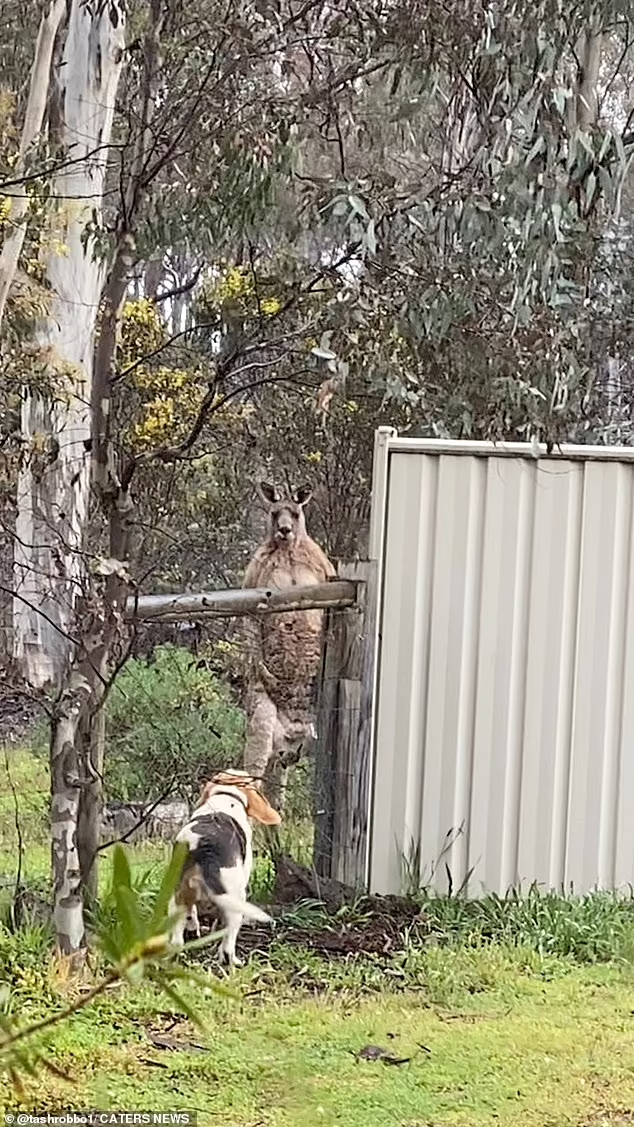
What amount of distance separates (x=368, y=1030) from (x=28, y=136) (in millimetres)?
2482

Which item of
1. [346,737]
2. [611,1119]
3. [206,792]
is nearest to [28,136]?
[346,737]

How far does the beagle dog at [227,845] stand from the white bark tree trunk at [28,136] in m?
1.28

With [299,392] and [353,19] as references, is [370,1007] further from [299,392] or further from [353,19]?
[299,392]

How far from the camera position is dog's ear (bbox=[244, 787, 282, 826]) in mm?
2474

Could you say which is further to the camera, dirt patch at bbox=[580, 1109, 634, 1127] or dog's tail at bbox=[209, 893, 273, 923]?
dog's tail at bbox=[209, 893, 273, 923]

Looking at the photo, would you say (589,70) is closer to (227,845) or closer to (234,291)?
Result: (234,291)

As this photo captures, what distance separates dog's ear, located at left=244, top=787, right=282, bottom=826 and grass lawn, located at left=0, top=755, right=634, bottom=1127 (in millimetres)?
210

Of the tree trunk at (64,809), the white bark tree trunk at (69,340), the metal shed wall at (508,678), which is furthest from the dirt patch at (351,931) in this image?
the white bark tree trunk at (69,340)

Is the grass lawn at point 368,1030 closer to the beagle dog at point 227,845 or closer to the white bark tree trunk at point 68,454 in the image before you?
the beagle dog at point 227,845

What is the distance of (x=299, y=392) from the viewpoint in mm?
4551

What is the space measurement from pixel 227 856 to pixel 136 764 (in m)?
0.49

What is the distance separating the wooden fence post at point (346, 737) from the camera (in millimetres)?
2783

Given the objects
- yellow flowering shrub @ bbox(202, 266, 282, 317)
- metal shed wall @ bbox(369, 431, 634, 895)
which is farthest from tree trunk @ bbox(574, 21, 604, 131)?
metal shed wall @ bbox(369, 431, 634, 895)

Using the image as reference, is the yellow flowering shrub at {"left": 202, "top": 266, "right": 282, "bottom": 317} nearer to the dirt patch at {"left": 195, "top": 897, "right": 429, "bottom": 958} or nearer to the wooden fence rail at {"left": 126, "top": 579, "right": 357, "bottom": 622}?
the wooden fence rail at {"left": 126, "top": 579, "right": 357, "bottom": 622}
